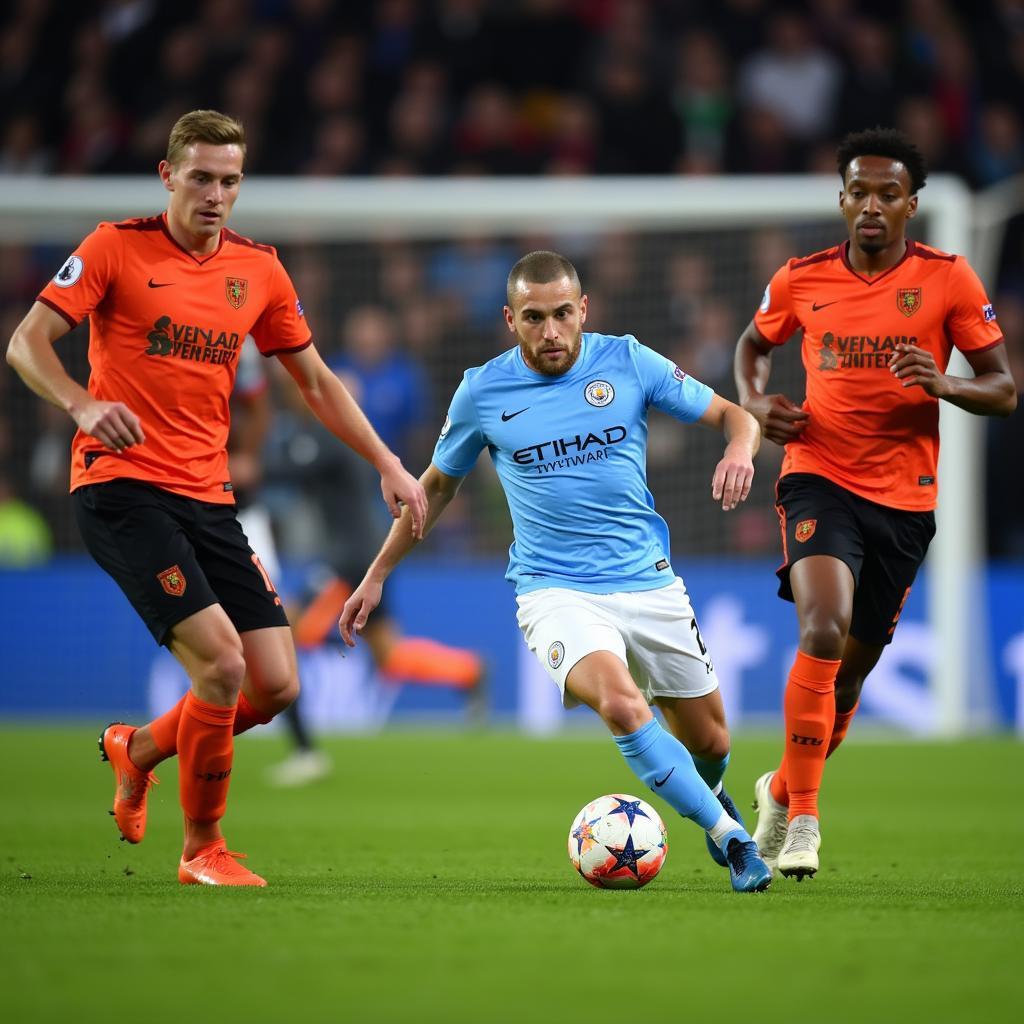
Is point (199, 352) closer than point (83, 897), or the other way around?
point (83, 897)

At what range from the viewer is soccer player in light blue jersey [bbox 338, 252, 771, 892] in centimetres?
611

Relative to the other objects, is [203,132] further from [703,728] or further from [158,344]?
[703,728]

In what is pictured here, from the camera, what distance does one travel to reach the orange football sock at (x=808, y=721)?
6.27 meters

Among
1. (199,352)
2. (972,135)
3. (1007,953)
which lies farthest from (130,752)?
(972,135)

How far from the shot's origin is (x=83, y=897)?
18.0ft

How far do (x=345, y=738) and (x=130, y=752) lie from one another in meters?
7.25

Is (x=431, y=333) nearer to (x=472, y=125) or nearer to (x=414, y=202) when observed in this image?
(x=414, y=202)

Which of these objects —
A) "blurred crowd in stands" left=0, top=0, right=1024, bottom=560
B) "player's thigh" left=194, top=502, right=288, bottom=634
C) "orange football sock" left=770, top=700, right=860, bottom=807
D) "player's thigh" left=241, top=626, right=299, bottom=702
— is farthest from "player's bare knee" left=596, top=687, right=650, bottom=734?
"blurred crowd in stands" left=0, top=0, right=1024, bottom=560

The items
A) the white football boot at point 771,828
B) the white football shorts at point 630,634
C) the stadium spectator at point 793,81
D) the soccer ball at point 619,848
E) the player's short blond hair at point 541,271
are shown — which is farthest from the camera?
the stadium spectator at point 793,81

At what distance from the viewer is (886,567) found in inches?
261

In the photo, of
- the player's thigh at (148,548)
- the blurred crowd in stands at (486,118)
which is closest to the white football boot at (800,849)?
the player's thigh at (148,548)

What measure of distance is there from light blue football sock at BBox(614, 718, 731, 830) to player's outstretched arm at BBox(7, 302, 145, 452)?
1.82 metres

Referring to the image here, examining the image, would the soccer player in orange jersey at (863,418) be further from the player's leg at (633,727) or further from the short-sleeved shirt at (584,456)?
the player's leg at (633,727)

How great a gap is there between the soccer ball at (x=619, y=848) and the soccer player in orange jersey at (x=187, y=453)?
42.5 inches
